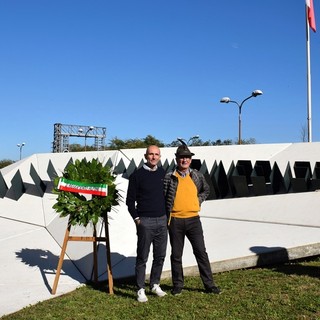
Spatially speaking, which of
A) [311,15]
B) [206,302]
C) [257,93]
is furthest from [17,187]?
[257,93]

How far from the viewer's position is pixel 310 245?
5.53 meters

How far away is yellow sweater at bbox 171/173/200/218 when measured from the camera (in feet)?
14.6

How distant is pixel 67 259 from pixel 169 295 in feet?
7.09

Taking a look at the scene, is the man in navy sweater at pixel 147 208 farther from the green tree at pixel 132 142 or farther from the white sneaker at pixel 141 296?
the green tree at pixel 132 142

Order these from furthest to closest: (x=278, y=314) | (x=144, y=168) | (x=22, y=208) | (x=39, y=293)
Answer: (x=22, y=208) → (x=39, y=293) → (x=144, y=168) → (x=278, y=314)

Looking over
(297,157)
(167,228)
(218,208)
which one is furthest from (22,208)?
(297,157)

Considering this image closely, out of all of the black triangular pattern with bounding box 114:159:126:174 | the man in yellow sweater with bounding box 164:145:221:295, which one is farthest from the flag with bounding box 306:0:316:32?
the man in yellow sweater with bounding box 164:145:221:295

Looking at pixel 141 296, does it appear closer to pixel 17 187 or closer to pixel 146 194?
pixel 146 194

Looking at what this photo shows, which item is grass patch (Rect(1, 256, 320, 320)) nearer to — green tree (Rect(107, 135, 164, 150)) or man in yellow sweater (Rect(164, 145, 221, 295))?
man in yellow sweater (Rect(164, 145, 221, 295))

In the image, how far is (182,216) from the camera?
4473 mm

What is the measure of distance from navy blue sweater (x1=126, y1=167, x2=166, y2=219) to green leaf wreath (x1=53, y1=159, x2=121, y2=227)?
47cm

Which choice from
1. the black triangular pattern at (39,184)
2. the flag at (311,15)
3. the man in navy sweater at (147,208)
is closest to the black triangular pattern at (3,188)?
the black triangular pattern at (39,184)

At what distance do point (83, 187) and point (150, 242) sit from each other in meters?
1.09

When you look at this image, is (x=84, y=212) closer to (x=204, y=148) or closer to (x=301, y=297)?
(x=301, y=297)
